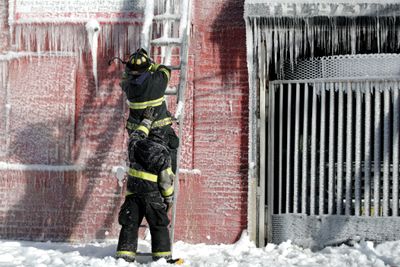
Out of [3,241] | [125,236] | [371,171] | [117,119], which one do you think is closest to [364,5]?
[371,171]

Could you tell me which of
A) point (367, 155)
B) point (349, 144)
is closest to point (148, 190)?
point (349, 144)

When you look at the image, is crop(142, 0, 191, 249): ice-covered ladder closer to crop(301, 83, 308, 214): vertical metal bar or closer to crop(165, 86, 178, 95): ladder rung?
crop(165, 86, 178, 95): ladder rung

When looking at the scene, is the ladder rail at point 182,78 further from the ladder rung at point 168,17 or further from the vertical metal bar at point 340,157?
the vertical metal bar at point 340,157

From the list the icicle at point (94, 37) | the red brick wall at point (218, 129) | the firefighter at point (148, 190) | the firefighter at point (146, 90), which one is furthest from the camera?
the icicle at point (94, 37)

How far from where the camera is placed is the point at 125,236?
6.44m

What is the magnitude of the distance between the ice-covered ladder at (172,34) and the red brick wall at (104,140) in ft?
0.71

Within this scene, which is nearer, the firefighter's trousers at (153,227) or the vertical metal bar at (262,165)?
the firefighter's trousers at (153,227)

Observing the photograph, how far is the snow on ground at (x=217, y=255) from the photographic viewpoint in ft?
21.4

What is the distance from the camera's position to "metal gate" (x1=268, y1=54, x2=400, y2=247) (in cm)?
745

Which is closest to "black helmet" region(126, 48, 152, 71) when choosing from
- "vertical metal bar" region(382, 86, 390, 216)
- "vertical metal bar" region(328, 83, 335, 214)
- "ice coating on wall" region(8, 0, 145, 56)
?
"ice coating on wall" region(8, 0, 145, 56)

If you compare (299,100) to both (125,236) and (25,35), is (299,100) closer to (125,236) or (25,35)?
(125,236)

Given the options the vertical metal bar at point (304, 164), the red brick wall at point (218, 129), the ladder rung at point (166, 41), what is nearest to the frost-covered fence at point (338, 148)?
the vertical metal bar at point (304, 164)

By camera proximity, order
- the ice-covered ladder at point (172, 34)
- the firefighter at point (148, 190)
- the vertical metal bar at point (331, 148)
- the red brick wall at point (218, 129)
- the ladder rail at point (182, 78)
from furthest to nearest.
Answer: the red brick wall at point (218, 129)
the vertical metal bar at point (331, 148)
the ice-covered ladder at point (172, 34)
the ladder rail at point (182, 78)
the firefighter at point (148, 190)

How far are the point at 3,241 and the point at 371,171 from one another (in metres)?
4.30
